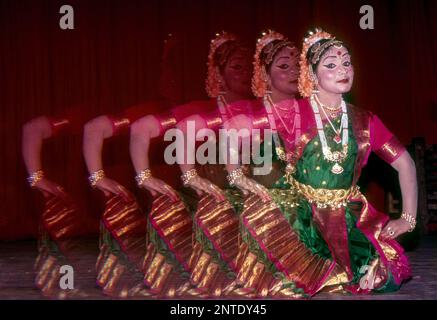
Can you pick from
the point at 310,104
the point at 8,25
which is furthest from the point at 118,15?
the point at 310,104

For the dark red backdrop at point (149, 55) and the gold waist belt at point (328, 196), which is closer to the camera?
the gold waist belt at point (328, 196)

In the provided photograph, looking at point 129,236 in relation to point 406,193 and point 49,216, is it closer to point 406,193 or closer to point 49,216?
point 49,216

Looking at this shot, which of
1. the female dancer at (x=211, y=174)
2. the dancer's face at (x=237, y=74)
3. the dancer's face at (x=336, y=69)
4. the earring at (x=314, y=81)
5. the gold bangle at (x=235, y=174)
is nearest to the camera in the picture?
the dancer's face at (x=336, y=69)

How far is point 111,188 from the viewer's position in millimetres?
4586

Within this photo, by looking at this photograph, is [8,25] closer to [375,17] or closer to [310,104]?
[375,17]

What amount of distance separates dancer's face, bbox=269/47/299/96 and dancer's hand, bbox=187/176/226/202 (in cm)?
66

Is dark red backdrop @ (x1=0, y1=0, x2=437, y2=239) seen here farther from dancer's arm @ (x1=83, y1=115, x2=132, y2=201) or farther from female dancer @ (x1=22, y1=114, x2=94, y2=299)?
dancer's arm @ (x1=83, y1=115, x2=132, y2=201)

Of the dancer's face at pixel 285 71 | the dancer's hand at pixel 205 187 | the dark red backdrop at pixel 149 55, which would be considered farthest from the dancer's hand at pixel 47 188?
the dark red backdrop at pixel 149 55

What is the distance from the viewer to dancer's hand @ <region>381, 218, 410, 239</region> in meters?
4.30

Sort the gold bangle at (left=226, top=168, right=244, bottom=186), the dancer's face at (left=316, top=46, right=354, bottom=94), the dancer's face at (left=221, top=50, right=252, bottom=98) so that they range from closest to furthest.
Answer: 1. the dancer's face at (left=316, top=46, right=354, bottom=94)
2. the gold bangle at (left=226, top=168, right=244, bottom=186)
3. the dancer's face at (left=221, top=50, right=252, bottom=98)

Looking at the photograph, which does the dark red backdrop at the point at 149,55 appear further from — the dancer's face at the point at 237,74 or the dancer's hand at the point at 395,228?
the dancer's hand at the point at 395,228

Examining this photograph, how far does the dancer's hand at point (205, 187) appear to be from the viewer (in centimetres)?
459

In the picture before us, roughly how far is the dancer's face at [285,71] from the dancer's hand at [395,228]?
0.96 metres

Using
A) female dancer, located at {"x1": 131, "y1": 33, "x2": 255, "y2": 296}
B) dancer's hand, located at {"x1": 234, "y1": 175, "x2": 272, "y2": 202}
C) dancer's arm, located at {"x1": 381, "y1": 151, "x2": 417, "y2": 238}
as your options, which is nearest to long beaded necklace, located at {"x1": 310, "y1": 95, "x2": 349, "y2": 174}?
dancer's arm, located at {"x1": 381, "y1": 151, "x2": 417, "y2": 238}
